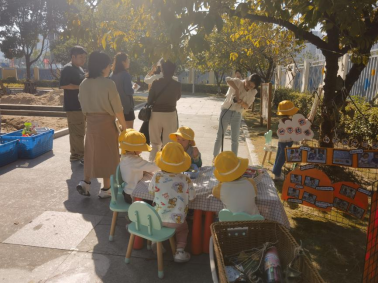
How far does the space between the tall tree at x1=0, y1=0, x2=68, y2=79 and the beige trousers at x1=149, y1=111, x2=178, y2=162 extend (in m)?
29.9

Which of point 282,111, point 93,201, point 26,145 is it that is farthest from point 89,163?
point 282,111

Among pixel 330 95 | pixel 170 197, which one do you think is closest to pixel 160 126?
pixel 170 197

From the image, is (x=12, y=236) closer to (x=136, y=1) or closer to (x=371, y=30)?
(x=136, y=1)

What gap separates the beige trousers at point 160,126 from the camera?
17.3ft

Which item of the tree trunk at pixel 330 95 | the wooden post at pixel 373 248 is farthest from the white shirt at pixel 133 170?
the tree trunk at pixel 330 95

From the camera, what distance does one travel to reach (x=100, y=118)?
181 inches

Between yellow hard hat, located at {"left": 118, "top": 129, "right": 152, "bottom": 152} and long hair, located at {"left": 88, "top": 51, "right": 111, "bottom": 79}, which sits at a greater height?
long hair, located at {"left": 88, "top": 51, "right": 111, "bottom": 79}

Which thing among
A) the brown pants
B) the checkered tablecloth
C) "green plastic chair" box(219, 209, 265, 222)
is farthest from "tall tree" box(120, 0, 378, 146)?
the brown pants

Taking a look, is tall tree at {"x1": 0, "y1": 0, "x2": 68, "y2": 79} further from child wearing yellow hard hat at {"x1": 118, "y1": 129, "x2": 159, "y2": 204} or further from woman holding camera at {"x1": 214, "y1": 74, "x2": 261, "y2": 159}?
child wearing yellow hard hat at {"x1": 118, "y1": 129, "x2": 159, "y2": 204}

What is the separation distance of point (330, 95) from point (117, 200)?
381 cm

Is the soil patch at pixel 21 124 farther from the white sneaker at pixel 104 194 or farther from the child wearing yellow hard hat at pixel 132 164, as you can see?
the child wearing yellow hard hat at pixel 132 164

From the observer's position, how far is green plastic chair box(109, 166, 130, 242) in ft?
11.9

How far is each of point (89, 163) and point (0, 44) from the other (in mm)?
34484

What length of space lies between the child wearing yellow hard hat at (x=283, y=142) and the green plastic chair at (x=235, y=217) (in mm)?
2273
